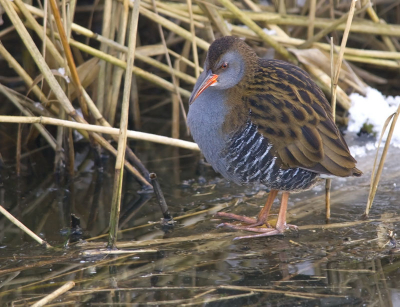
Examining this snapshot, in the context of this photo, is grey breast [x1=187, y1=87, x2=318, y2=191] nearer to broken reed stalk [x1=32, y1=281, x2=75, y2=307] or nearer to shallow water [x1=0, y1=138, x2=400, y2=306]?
shallow water [x1=0, y1=138, x2=400, y2=306]

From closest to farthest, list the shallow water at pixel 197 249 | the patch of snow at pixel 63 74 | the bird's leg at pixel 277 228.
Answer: the shallow water at pixel 197 249, the bird's leg at pixel 277 228, the patch of snow at pixel 63 74

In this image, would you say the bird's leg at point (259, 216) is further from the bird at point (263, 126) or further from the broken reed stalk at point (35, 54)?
the broken reed stalk at point (35, 54)

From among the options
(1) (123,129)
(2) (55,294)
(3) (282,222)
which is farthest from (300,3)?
(2) (55,294)

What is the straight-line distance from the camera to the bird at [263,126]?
2.82 metres

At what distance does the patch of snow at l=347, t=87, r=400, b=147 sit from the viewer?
425 cm

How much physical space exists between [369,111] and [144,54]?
1.76 meters

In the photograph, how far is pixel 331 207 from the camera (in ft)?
10.5

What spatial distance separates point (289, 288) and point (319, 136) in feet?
2.87

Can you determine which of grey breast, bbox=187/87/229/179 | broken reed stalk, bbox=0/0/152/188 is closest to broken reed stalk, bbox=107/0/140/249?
grey breast, bbox=187/87/229/179

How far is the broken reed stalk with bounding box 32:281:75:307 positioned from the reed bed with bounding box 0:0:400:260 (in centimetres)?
95

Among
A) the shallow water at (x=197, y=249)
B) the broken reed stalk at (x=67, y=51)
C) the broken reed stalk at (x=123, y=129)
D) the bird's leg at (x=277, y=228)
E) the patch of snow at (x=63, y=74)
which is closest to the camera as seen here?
the shallow water at (x=197, y=249)

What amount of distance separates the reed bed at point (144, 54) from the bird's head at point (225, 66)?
0.44 meters

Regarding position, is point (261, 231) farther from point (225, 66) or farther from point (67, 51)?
point (67, 51)

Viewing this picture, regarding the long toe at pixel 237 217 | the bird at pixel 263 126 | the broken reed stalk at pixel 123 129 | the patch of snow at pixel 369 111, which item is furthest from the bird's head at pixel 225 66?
the patch of snow at pixel 369 111
